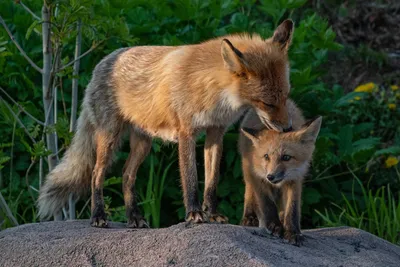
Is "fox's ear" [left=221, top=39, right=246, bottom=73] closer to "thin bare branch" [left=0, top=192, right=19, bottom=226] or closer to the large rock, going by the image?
the large rock

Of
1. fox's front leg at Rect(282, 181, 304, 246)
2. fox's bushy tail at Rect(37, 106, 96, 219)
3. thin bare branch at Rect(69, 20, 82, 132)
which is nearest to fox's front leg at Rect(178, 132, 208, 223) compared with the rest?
fox's front leg at Rect(282, 181, 304, 246)

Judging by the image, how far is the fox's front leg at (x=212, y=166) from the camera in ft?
19.7

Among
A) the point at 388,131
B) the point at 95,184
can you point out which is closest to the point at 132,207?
the point at 95,184

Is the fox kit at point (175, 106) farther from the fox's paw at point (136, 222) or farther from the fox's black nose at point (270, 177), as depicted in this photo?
the fox's black nose at point (270, 177)

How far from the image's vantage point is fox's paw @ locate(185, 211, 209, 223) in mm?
5555

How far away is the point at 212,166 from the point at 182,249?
1261 mm

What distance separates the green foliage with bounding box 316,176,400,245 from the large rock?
4.26ft

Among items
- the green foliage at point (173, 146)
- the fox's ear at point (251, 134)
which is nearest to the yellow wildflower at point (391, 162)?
the green foliage at point (173, 146)

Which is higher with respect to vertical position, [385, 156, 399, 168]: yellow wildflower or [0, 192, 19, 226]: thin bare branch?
[385, 156, 399, 168]: yellow wildflower

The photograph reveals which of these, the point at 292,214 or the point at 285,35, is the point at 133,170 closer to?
the point at 292,214

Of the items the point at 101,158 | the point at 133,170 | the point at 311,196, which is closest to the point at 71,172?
the point at 101,158

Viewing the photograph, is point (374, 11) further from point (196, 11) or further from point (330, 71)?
point (196, 11)

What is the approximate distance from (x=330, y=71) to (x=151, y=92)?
16.2 feet

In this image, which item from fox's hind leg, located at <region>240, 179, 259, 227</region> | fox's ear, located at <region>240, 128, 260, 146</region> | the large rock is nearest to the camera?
the large rock
